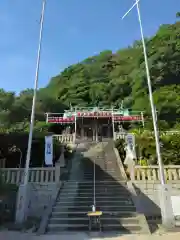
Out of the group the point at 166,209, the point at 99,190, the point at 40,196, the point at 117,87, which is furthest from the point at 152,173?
the point at 117,87

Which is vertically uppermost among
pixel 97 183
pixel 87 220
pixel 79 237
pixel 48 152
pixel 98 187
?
pixel 48 152

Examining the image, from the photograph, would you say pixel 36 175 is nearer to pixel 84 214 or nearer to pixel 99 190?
pixel 99 190

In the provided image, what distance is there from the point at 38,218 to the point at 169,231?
5153 mm

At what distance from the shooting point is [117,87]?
1684 inches

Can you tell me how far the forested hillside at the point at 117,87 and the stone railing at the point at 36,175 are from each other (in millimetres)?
12728

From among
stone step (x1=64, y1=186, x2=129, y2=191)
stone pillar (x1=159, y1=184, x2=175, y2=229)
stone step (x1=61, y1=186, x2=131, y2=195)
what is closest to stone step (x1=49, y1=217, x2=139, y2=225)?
stone pillar (x1=159, y1=184, x2=175, y2=229)

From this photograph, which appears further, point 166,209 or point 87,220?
point 87,220

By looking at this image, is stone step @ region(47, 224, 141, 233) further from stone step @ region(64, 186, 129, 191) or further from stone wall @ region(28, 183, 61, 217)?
stone step @ region(64, 186, 129, 191)

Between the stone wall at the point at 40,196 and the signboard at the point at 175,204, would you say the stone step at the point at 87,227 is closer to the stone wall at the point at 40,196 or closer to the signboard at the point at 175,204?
the signboard at the point at 175,204

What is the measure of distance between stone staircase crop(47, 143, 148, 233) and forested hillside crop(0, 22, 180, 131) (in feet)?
44.6

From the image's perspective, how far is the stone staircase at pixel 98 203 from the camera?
29.3 ft

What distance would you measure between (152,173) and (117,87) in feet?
105

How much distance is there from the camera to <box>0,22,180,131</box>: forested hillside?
93.4 feet

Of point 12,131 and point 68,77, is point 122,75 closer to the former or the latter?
point 68,77
